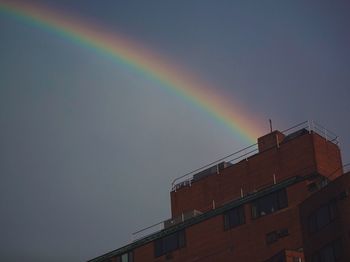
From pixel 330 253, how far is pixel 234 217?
569 inches

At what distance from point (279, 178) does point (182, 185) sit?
15634 millimetres

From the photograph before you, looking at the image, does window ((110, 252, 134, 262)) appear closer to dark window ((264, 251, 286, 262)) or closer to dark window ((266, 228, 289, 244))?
dark window ((266, 228, 289, 244))

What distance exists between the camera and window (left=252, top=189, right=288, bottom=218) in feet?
255

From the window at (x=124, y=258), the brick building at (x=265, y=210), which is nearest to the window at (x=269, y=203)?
the brick building at (x=265, y=210)

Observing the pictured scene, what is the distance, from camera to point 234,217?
8138 centimetres

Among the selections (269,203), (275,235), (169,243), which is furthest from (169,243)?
(275,235)

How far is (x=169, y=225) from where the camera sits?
89.5 metres

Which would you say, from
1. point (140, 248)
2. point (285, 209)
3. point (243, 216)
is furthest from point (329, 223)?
point (140, 248)

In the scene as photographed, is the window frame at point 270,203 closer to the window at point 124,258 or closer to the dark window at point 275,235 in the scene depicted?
the dark window at point 275,235

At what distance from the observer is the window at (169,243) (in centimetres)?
8600

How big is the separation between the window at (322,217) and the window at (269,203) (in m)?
5.02

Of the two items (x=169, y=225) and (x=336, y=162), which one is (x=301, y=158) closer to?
(x=336, y=162)

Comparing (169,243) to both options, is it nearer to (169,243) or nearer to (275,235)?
(169,243)

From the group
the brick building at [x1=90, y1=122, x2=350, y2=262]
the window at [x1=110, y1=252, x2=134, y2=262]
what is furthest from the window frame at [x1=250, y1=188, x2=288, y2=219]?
the window at [x1=110, y1=252, x2=134, y2=262]
